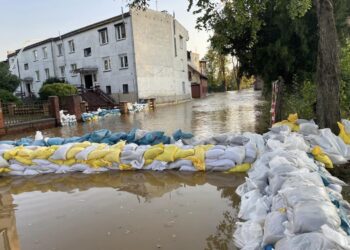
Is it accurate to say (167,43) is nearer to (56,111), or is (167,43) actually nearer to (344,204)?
(56,111)

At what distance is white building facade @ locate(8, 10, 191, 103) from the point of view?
93.0 feet

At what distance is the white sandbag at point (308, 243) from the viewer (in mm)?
2270

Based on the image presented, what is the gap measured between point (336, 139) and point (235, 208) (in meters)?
2.90

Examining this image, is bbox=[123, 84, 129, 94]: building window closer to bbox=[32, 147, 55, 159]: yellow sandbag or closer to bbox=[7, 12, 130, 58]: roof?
bbox=[7, 12, 130, 58]: roof

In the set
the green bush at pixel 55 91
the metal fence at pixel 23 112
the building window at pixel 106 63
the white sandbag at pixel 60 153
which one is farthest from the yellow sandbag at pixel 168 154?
the building window at pixel 106 63

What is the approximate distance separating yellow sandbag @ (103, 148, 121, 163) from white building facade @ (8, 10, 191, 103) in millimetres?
21776

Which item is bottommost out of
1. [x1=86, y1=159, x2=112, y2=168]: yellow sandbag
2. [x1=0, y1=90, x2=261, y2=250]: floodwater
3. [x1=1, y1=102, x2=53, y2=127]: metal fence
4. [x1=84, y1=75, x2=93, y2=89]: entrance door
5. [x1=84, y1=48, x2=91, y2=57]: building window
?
[x1=0, y1=90, x2=261, y2=250]: floodwater

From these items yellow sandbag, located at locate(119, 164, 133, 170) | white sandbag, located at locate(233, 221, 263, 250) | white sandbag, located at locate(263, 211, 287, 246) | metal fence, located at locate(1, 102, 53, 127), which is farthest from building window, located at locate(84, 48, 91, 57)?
white sandbag, located at locate(263, 211, 287, 246)

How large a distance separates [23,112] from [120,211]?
13.0 m

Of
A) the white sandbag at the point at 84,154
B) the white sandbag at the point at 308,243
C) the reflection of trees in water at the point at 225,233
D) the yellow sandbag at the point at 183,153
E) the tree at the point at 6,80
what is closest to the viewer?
the white sandbag at the point at 308,243

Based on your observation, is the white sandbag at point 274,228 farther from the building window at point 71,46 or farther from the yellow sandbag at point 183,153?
the building window at point 71,46

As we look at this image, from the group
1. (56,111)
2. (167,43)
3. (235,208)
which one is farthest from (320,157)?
(167,43)

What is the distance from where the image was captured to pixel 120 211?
445 centimetres

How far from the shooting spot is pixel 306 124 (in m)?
6.74
